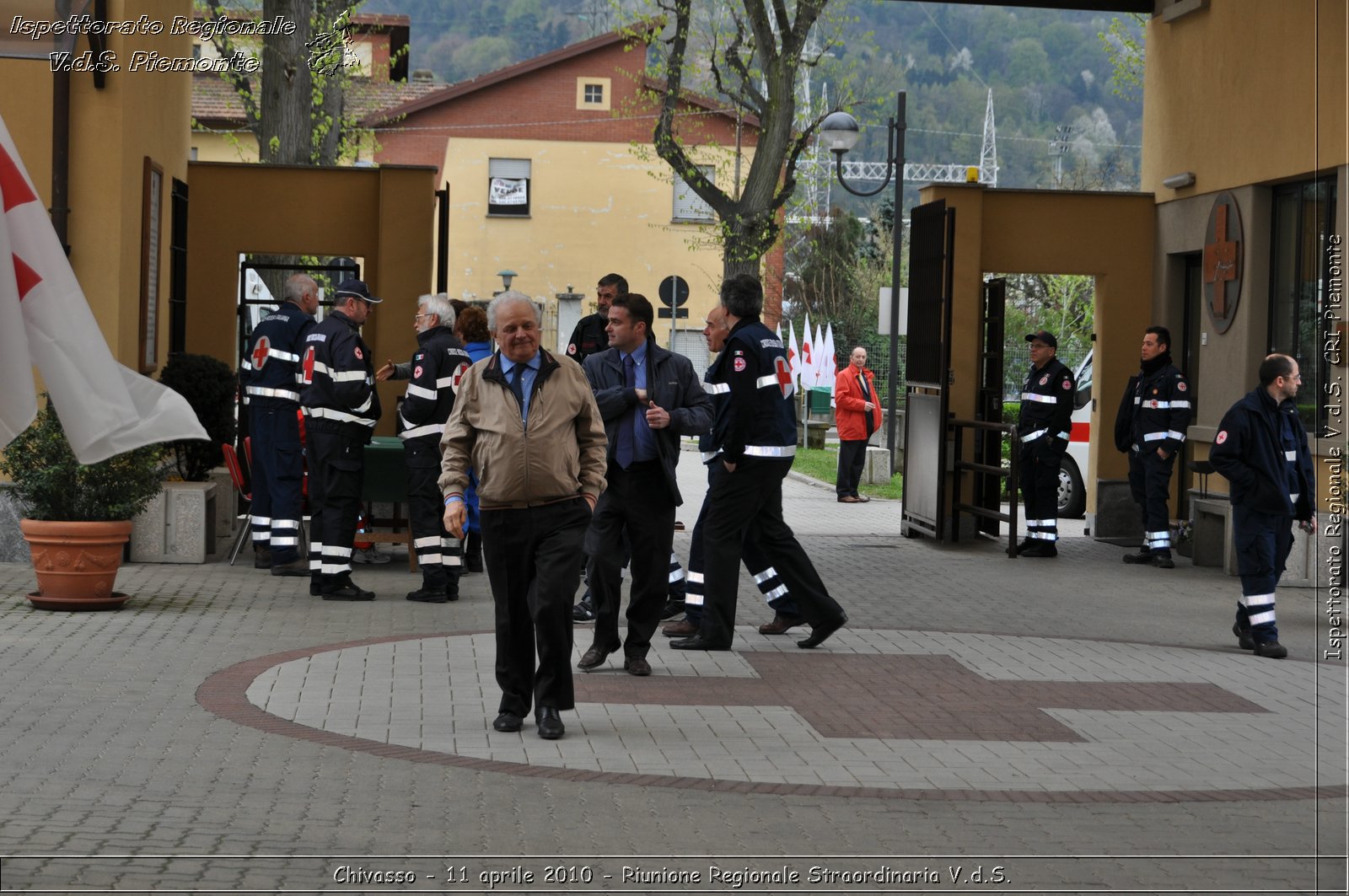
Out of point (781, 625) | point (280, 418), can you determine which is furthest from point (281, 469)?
point (781, 625)

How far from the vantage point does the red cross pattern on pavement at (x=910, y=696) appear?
8.24 meters

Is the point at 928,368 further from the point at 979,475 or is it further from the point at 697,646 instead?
the point at 697,646

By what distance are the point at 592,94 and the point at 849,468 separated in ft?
123

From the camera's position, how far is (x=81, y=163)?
46.0ft

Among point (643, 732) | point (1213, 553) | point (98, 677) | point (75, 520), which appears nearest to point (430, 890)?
point (643, 732)

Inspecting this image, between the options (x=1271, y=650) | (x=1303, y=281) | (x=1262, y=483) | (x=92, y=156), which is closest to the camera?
(x=1262, y=483)

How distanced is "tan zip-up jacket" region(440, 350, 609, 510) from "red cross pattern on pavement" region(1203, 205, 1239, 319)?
32.0 feet

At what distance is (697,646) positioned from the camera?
10336mm

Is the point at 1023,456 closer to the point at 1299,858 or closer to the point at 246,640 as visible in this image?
the point at 246,640

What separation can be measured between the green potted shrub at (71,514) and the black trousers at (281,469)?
81.6 inches

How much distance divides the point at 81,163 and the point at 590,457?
26.1 ft

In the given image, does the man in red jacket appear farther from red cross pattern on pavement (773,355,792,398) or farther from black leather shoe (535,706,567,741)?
black leather shoe (535,706,567,741)

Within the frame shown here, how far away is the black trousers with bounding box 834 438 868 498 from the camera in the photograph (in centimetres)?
2300

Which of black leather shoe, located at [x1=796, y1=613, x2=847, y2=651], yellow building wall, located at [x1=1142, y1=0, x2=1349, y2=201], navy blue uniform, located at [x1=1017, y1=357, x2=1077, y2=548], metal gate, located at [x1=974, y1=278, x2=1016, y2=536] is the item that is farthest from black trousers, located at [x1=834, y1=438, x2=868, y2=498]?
black leather shoe, located at [x1=796, y1=613, x2=847, y2=651]
